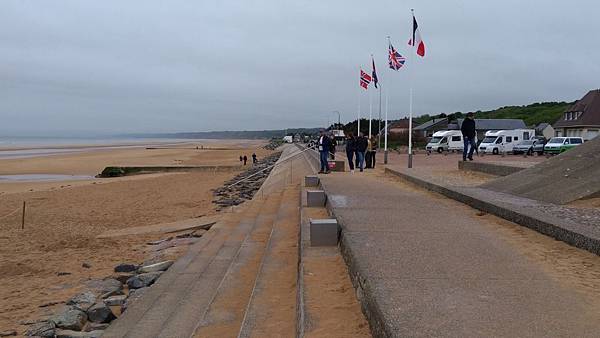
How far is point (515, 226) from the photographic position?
301 inches

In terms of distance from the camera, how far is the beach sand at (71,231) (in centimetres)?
895

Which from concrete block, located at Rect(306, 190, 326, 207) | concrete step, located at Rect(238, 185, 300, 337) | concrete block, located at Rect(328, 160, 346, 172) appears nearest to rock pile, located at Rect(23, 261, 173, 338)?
concrete step, located at Rect(238, 185, 300, 337)

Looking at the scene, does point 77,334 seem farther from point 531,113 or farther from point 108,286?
point 531,113

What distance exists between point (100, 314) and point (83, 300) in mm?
A: 718

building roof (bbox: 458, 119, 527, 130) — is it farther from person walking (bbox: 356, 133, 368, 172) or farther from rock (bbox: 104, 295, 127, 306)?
rock (bbox: 104, 295, 127, 306)

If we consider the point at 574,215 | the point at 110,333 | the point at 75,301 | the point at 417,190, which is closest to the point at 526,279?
the point at 574,215

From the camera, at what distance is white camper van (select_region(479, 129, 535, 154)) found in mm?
42125

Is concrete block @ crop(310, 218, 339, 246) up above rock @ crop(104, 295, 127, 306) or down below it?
above

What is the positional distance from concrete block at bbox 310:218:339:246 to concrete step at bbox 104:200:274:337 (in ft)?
5.23

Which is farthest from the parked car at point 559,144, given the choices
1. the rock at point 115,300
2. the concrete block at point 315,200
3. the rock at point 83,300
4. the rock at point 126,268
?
the rock at point 83,300

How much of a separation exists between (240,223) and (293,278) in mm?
6490

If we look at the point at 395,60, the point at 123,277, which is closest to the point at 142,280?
the point at 123,277

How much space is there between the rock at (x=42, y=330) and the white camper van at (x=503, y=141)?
3941 centimetres

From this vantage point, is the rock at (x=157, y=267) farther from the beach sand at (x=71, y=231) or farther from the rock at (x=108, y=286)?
the beach sand at (x=71, y=231)
